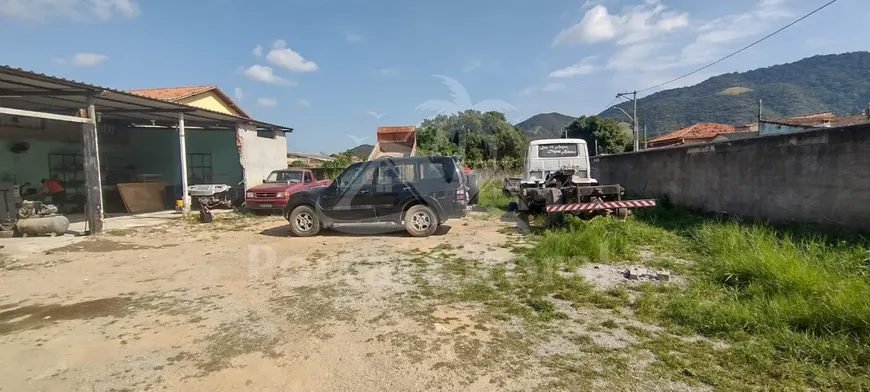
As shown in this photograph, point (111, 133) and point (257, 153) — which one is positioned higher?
point (111, 133)

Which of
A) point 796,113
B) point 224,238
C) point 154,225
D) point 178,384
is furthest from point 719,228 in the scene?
point 796,113

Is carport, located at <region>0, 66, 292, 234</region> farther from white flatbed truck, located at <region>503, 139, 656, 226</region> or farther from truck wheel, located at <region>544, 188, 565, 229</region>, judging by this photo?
truck wheel, located at <region>544, 188, 565, 229</region>

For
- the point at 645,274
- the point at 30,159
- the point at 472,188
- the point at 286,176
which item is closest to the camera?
the point at 645,274

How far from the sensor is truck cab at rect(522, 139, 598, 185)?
1106cm

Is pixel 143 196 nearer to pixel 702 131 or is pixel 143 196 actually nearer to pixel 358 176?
pixel 358 176

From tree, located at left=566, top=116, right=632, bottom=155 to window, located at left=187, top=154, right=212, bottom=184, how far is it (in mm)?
34688

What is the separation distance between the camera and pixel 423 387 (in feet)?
8.82

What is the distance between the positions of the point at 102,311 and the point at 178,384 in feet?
7.80

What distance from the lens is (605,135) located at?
41344mm

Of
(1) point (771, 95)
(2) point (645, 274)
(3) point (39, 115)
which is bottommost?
(2) point (645, 274)

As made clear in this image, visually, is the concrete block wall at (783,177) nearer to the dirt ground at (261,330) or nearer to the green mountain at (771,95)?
the dirt ground at (261,330)

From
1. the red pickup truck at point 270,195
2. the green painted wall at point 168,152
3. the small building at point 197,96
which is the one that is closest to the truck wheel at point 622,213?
the red pickup truck at point 270,195

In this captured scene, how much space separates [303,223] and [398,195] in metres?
2.15

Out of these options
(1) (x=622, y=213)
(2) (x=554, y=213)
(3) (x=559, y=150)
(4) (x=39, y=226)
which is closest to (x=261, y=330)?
(2) (x=554, y=213)
